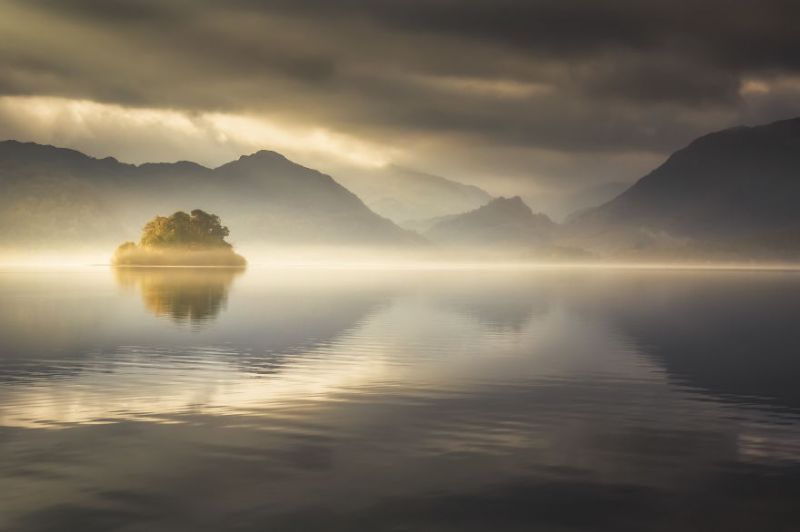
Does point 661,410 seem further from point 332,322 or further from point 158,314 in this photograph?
point 158,314

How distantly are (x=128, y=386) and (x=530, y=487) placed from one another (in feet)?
65.2

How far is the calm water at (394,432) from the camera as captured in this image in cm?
1638

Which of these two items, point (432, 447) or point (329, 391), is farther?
point (329, 391)

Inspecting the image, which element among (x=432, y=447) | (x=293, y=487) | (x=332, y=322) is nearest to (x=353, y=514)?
(x=293, y=487)

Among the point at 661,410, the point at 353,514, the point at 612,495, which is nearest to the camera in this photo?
the point at 353,514

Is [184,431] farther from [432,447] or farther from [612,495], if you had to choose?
[612,495]

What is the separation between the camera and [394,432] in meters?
23.5

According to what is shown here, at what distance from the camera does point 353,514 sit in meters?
16.1

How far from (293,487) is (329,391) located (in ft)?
42.9

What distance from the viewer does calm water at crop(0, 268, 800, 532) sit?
16375 millimetres

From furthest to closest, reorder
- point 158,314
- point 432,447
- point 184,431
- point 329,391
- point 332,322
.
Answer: point 158,314
point 332,322
point 329,391
point 184,431
point 432,447

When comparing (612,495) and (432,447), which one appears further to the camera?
(432,447)

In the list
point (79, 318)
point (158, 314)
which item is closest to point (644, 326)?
point (158, 314)

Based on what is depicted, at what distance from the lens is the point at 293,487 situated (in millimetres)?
17734
